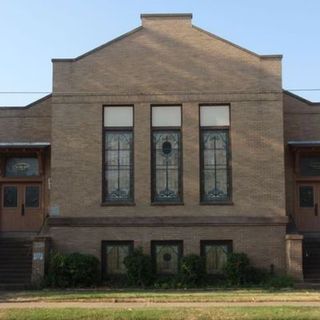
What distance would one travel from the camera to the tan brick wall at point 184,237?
2208 centimetres

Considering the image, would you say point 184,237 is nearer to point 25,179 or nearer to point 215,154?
point 215,154

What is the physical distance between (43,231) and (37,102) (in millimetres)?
5493

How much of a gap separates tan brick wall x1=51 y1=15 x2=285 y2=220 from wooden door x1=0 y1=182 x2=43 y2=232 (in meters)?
2.76

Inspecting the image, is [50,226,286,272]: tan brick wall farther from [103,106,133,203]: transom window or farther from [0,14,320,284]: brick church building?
[103,106,133,203]: transom window

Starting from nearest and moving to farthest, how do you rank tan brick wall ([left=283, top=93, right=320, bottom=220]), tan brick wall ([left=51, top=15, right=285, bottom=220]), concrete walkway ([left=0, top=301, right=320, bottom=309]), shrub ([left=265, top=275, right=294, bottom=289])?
concrete walkway ([left=0, top=301, right=320, bottom=309]), shrub ([left=265, top=275, right=294, bottom=289]), tan brick wall ([left=51, top=15, right=285, bottom=220]), tan brick wall ([left=283, top=93, right=320, bottom=220])

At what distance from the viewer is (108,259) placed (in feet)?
73.4

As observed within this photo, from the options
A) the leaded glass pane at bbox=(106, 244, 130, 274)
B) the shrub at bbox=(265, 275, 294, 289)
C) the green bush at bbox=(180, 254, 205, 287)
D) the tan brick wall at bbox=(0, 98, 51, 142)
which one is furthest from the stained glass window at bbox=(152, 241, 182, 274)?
the tan brick wall at bbox=(0, 98, 51, 142)

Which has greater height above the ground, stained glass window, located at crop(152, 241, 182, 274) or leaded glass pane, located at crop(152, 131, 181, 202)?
leaded glass pane, located at crop(152, 131, 181, 202)

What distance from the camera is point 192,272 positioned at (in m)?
21.1

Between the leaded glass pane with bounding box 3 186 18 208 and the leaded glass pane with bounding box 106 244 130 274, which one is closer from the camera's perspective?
the leaded glass pane with bounding box 106 244 130 274

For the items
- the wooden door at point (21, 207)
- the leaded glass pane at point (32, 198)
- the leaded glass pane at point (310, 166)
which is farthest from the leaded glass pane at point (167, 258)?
the leaded glass pane at point (310, 166)

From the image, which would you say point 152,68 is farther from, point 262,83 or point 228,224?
point 228,224

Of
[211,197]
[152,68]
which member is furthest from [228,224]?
[152,68]

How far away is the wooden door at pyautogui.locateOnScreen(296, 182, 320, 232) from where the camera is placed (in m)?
24.8
